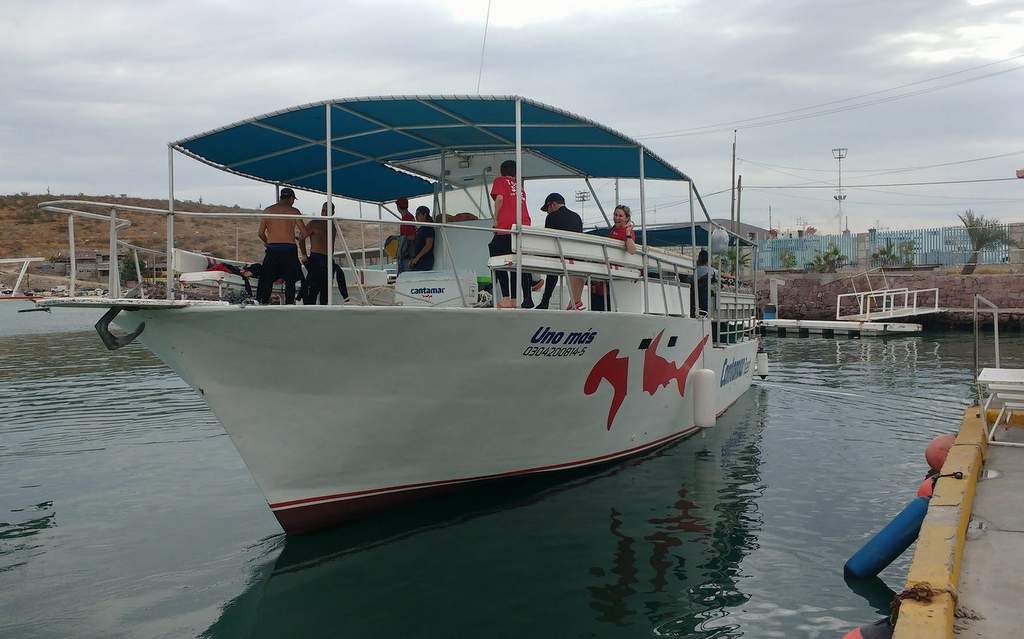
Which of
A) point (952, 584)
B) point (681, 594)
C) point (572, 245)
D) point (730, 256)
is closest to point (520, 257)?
point (572, 245)

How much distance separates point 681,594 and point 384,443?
9.70ft

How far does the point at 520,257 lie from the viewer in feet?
23.7

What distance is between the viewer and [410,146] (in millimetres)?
9688

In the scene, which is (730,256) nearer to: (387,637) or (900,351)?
(900,351)

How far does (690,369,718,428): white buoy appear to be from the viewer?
11.0 m

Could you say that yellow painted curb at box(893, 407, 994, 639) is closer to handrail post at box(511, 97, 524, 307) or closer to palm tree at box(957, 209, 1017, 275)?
handrail post at box(511, 97, 524, 307)

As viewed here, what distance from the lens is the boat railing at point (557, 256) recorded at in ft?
20.0

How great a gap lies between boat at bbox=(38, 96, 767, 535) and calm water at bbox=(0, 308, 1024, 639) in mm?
537

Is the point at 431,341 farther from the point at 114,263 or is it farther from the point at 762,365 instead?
the point at 762,365

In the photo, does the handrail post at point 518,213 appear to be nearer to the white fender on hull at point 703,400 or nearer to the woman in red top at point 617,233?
the woman in red top at point 617,233

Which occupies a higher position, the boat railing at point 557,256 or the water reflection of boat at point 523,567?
the boat railing at point 557,256

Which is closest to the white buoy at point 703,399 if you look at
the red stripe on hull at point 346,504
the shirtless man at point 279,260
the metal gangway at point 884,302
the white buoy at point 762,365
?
the red stripe on hull at point 346,504

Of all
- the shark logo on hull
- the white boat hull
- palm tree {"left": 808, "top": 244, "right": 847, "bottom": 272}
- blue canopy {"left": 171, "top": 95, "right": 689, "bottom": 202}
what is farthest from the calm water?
palm tree {"left": 808, "top": 244, "right": 847, "bottom": 272}

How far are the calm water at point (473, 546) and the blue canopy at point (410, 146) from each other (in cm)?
397
